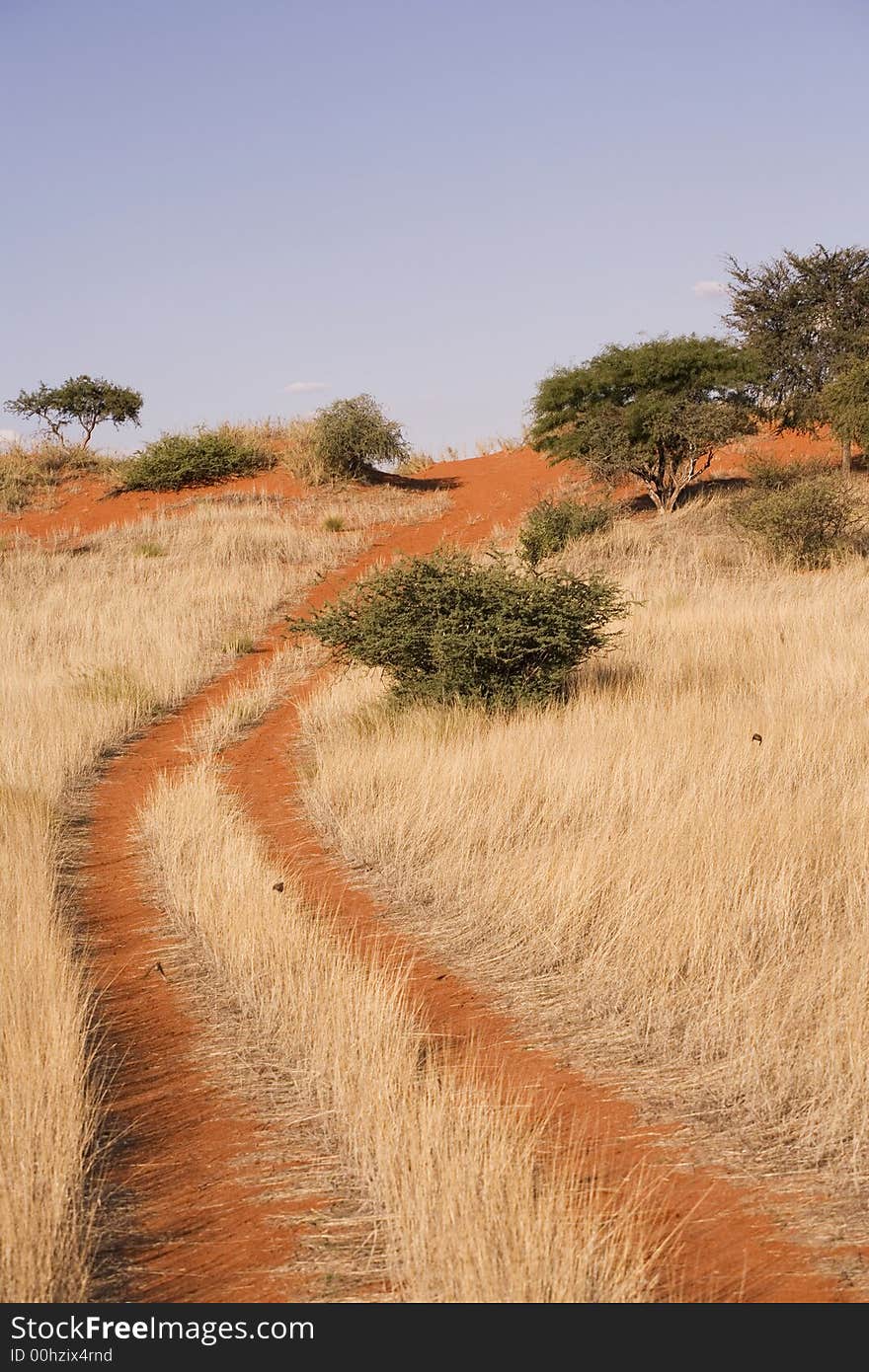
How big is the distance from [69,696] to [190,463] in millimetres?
19024

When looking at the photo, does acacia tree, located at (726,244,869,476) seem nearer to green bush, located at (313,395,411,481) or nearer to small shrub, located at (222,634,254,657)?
green bush, located at (313,395,411,481)

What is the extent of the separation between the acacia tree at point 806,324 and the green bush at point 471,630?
23.4 metres

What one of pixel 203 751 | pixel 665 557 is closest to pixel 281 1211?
pixel 203 751

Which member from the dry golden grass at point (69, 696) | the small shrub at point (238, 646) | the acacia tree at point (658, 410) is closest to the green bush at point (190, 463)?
the dry golden grass at point (69, 696)

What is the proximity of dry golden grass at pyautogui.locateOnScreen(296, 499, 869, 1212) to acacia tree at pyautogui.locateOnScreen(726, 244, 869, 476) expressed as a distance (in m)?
23.2

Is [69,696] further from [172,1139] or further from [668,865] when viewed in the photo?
[172,1139]

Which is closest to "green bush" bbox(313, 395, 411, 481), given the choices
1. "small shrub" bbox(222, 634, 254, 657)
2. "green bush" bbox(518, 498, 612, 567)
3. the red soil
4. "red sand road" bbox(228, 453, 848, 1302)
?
the red soil

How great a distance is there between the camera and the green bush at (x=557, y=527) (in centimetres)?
2033

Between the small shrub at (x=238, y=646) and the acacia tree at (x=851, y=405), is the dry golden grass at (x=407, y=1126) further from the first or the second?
the acacia tree at (x=851, y=405)

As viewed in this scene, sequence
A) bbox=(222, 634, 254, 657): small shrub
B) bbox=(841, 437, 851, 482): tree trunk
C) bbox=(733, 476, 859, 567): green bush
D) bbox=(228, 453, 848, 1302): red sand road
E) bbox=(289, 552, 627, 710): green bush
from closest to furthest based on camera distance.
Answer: bbox=(228, 453, 848, 1302): red sand road < bbox=(289, 552, 627, 710): green bush < bbox=(222, 634, 254, 657): small shrub < bbox=(733, 476, 859, 567): green bush < bbox=(841, 437, 851, 482): tree trunk

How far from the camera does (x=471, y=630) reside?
10.3 metres

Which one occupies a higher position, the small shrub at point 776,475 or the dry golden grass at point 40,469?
the dry golden grass at point 40,469

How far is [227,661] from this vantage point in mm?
15055

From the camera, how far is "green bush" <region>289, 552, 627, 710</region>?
10133 millimetres
